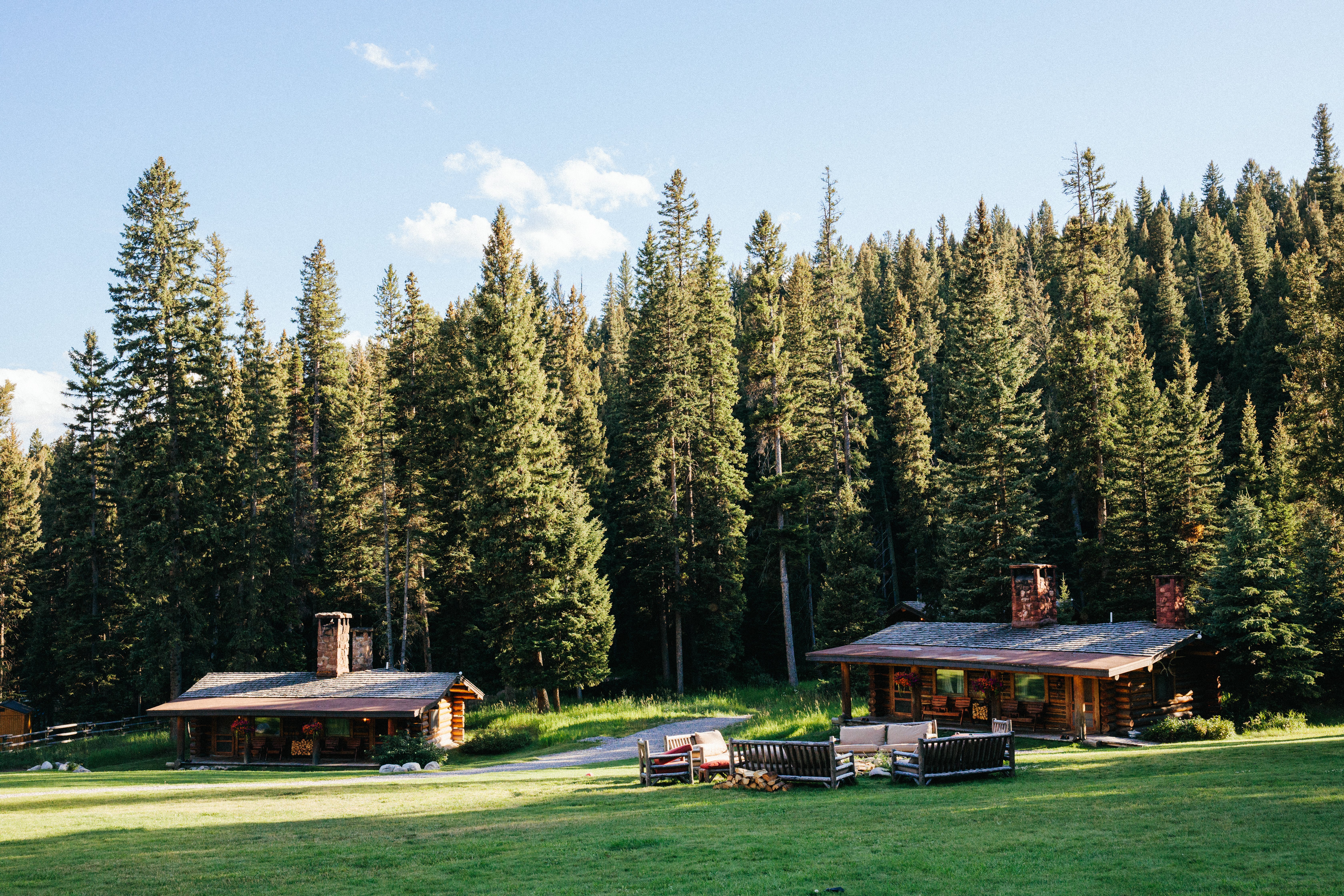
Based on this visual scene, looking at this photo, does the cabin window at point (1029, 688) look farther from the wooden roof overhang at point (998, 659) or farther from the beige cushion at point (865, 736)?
the beige cushion at point (865, 736)

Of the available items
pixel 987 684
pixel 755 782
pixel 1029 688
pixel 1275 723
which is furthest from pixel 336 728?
pixel 1275 723

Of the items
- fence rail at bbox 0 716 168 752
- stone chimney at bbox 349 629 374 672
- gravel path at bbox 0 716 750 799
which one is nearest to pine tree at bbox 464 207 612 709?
stone chimney at bbox 349 629 374 672

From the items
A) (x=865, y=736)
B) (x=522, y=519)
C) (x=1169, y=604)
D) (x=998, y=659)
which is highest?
(x=522, y=519)

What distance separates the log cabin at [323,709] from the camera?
2900cm

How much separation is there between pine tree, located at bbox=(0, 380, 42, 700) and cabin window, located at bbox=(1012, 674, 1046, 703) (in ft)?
185

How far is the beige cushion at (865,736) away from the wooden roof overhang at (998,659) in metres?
6.54

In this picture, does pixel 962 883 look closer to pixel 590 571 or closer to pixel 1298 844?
pixel 1298 844

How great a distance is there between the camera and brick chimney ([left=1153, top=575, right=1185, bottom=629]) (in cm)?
2556

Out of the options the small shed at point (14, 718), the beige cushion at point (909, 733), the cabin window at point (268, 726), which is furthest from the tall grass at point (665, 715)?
the small shed at point (14, 718)

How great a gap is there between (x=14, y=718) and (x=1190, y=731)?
56.3 meters

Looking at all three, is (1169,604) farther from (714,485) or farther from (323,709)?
(323,709)

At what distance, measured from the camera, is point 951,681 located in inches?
1035

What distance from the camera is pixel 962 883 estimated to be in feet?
26.3

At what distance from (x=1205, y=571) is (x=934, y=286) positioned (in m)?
55.5
